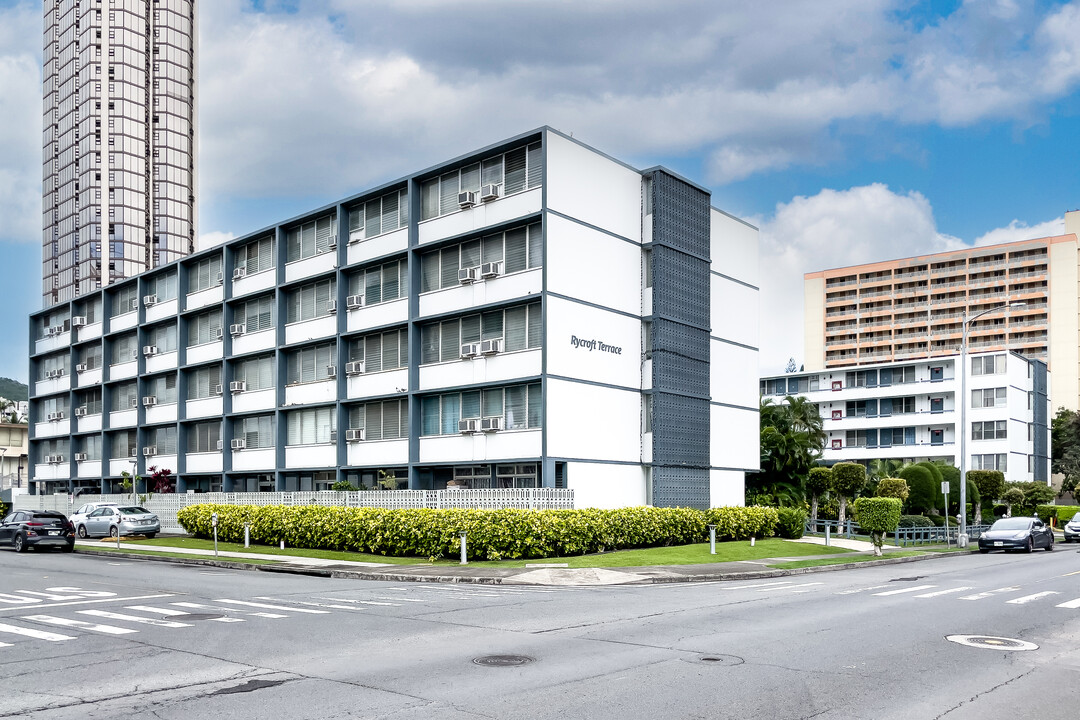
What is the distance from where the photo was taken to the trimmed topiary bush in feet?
132

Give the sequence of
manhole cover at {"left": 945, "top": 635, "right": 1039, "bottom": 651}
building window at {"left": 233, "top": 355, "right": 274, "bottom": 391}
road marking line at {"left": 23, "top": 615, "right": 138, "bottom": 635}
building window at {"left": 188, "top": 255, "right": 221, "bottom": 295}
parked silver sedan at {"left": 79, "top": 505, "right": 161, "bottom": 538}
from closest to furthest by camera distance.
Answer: manhole cover at {"left": 945, "top": 635, "right": 1039, "bottom": 651}, road marking line at {"left": 23, "top": 615, "right": 138, "bottom": 635}, parked silver sedan at {"left": 79, "top": 505, "right": 161, "bottom": 538}, building window at {"left": 233, "top": 355, "right": 274, "bottom": 391}, building window at {"left": 188, "top": 255, "right": 221, "bottom": 295}

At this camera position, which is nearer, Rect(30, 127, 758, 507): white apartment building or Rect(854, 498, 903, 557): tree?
Rect(30, 127, 758, 507): white apartment building

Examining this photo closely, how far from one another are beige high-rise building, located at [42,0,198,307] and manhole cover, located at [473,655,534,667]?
361ft

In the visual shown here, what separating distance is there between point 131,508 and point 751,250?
29.9 meters

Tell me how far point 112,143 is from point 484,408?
93.3 m

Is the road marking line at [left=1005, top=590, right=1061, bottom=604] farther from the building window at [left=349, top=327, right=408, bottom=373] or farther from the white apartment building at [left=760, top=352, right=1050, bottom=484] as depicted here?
the white apartment building at [left=760, top=352, right=1050, bottom=484]

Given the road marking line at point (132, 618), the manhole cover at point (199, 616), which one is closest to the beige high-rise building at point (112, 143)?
the road marking line at point (132, 618)

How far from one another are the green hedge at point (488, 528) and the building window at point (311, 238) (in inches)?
474

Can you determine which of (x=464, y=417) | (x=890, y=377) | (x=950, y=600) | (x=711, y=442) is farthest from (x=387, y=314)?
(x=890, y=377)

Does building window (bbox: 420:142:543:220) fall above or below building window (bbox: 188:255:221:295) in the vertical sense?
above

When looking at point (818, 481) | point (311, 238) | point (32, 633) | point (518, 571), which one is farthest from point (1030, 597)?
point (311, 238)

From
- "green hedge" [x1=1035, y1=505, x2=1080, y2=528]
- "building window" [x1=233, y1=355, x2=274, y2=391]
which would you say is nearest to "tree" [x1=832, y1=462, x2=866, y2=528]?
"green hedge" [x1=1035, y1=505, x2=1080, y2=528]

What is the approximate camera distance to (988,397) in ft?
269

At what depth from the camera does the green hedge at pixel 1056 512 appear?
70.1 meters
